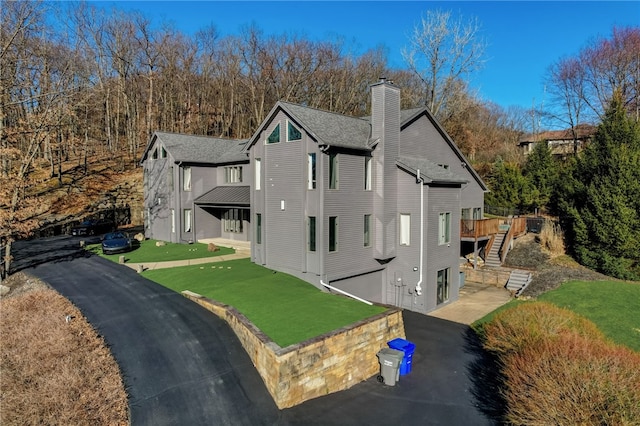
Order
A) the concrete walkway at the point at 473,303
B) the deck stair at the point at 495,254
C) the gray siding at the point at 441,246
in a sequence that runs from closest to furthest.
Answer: the concrete walkway at the point at 473,303 → the gray siding at the point at 441,246 → the deck stair at the point at 495,254

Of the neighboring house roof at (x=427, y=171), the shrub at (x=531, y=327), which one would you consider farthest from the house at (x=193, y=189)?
the shrub at (x=531, y=327)

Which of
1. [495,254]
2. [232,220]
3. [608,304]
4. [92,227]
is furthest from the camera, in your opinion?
[92,227]

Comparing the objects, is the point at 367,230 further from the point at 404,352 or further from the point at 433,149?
the point at 433,149

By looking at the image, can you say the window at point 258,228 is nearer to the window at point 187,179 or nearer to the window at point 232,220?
the window at point 232,220

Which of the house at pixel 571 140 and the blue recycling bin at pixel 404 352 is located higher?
the house at pixel 571 140

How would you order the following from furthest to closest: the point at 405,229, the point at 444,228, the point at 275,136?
1. the point at 444,228
2. the point at 405,229
3. the point at 275,136

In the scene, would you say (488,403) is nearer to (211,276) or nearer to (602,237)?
(211,276)

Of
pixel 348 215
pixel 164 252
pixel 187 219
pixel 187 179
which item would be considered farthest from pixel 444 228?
pixel 187 179

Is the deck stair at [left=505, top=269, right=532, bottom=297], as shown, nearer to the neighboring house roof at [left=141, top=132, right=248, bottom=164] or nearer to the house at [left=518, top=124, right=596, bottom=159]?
the neighboring house roof at [left=141, top=132, right=248, bottom=164]
